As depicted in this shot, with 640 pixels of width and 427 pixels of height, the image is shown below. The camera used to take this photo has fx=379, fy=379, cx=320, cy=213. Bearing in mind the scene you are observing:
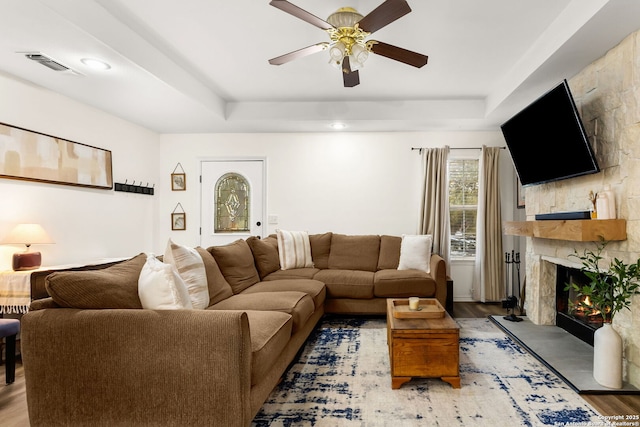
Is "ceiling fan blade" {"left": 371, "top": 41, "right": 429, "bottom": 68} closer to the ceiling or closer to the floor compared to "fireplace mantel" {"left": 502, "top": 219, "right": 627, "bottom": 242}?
closer to the ceiling

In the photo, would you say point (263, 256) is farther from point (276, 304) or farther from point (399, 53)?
point (399, 53)

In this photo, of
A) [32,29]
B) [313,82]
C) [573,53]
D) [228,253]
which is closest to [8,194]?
[32,29]

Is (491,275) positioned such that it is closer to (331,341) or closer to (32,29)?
(331,341)

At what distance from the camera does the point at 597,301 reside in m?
2.41

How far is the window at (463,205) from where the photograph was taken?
17.0 ft

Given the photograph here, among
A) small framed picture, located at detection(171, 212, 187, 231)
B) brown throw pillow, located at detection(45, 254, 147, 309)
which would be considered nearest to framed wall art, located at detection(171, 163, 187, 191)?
small framed picture, located at detection(171, 212, 187, 231)

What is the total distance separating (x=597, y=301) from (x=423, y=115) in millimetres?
2859

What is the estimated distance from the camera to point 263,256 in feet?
13.2

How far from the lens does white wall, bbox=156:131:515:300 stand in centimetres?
521

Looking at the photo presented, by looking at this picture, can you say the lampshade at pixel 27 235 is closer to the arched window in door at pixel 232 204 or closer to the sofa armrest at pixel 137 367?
the sofa armrest at pixel 137 367

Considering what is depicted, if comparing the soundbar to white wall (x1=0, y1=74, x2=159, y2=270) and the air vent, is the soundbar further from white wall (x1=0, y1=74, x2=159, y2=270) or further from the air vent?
white wall (x1=0, y1=74, x2=159, y2=270)

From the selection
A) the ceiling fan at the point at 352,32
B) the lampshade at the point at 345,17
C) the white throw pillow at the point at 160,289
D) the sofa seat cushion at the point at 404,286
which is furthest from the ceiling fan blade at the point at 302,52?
the sofa seat cushion at the point at 404,286

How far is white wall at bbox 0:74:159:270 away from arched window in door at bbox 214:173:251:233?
0.91 m

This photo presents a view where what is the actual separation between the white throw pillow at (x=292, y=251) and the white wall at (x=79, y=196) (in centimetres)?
190
